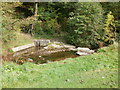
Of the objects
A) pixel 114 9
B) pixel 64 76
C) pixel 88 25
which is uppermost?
pixel 114 9

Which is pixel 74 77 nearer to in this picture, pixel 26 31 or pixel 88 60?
pixel 88 60

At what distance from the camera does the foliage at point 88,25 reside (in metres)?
7.72

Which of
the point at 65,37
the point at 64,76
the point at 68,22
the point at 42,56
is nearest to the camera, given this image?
the point at 64,76

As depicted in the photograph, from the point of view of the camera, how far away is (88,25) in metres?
7.72

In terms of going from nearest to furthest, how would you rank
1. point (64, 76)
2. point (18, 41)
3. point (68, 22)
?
point (64, 76) → point (18, 41) → point (68, 22)

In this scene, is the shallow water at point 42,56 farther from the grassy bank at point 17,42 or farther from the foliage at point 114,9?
the foliage at point 114,9

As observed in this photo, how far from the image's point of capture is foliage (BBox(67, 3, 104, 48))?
7716mm

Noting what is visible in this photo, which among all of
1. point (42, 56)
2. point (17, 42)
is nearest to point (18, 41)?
point (17, 42)

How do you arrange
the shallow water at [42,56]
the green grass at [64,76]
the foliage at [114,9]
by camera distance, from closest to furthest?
1. the green grass at [64,76]
2. the shallow water at [42,56]
3. the foliage at [114,9]

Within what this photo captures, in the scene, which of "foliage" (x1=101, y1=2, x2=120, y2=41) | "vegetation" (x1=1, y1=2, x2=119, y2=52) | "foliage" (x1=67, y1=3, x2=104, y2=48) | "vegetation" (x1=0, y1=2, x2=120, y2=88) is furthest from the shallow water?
"foliage" (x1=101, y1=2, x2=120, y2=41)

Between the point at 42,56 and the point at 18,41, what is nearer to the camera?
the point at 42,56

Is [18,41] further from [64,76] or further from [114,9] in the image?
[114,9]

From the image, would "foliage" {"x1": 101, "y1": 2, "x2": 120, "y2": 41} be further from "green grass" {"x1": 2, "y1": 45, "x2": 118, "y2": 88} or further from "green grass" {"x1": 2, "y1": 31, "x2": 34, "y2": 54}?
"green grass" {"x1": 2, "y1": 31, "x2": 34, "y2": 54}

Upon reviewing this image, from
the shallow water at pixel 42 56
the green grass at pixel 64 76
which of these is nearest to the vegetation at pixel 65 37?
the green grass at pixel 64 76
